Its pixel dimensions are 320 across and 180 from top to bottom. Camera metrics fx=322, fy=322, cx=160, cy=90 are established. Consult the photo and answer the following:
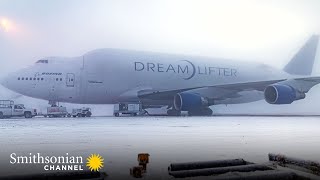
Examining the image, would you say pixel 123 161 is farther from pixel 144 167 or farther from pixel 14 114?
pixel 14 114

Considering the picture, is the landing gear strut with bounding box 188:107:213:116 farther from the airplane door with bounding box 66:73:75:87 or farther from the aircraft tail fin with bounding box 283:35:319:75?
the aircraft tail fin with bounding box 283:35:319:75

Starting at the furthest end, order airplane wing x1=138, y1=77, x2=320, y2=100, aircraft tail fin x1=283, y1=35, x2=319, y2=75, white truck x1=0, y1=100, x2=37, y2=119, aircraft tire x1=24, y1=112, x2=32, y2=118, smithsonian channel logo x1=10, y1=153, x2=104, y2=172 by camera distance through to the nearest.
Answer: aircraft tail fin x1=283, y1=35, x2=319, y2=75, aircraft tire x1=24, y1=112, x2=32, y2=118, white truck x1=0, y1=100, x2=37, y2=119, airplane wing x1=138, y1=77, x2=320, y2=100, smithsonian channel logo x1=10, y1=153, x2=104, y2=172

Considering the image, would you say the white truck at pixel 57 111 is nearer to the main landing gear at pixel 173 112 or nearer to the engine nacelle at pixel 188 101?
the main landing gear at pixel 173 112

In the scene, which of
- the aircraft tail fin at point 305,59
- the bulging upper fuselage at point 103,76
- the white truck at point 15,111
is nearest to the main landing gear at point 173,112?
the bulging upper fuselage at point 103,76

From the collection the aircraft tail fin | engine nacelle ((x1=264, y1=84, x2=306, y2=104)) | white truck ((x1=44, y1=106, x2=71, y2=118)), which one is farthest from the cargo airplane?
the aircraft tail fin

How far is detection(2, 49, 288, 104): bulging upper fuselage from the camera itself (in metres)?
18.9

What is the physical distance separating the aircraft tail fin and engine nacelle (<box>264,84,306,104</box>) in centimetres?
1074

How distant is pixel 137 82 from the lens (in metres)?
20.5

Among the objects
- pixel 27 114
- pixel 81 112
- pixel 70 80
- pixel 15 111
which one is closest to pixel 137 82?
pixel 81 112

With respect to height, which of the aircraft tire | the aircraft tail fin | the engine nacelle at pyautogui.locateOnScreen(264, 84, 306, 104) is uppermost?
the aircraft tail fin

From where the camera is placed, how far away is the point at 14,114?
19547mm

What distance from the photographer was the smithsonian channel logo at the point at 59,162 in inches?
147

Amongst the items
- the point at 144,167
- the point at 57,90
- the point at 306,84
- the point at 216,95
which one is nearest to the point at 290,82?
the point at 306,84

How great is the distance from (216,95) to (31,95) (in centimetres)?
1098
